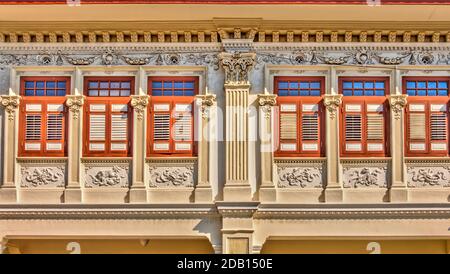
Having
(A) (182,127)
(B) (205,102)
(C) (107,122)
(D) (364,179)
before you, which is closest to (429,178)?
(D) (364,179)

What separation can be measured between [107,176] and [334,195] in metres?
3.97

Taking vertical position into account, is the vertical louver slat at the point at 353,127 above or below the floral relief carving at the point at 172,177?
above

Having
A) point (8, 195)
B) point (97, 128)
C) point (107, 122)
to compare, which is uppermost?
point (107, 122)

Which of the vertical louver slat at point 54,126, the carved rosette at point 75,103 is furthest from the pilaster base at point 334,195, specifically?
the vertical louver slat at point 54,126

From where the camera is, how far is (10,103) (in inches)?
595

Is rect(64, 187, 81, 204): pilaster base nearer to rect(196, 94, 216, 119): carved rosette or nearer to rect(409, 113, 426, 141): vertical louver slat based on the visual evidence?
rect(196, 94, 216, 119): carved rosette

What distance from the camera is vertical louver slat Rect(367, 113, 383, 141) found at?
49.7 ft

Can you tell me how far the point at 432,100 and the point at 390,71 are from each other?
35.2 inches

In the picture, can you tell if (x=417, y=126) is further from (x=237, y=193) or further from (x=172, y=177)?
(x=172, y=177)

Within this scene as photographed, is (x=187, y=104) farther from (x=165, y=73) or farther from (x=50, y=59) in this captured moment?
(x=50, y=59)

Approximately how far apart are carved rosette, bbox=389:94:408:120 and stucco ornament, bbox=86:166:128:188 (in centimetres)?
480

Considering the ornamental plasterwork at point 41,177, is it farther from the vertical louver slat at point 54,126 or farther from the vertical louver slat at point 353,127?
the vertical louver slat at point 353,127

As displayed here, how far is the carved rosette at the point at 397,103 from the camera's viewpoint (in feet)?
49.4

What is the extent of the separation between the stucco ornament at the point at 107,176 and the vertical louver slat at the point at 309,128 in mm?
3206
